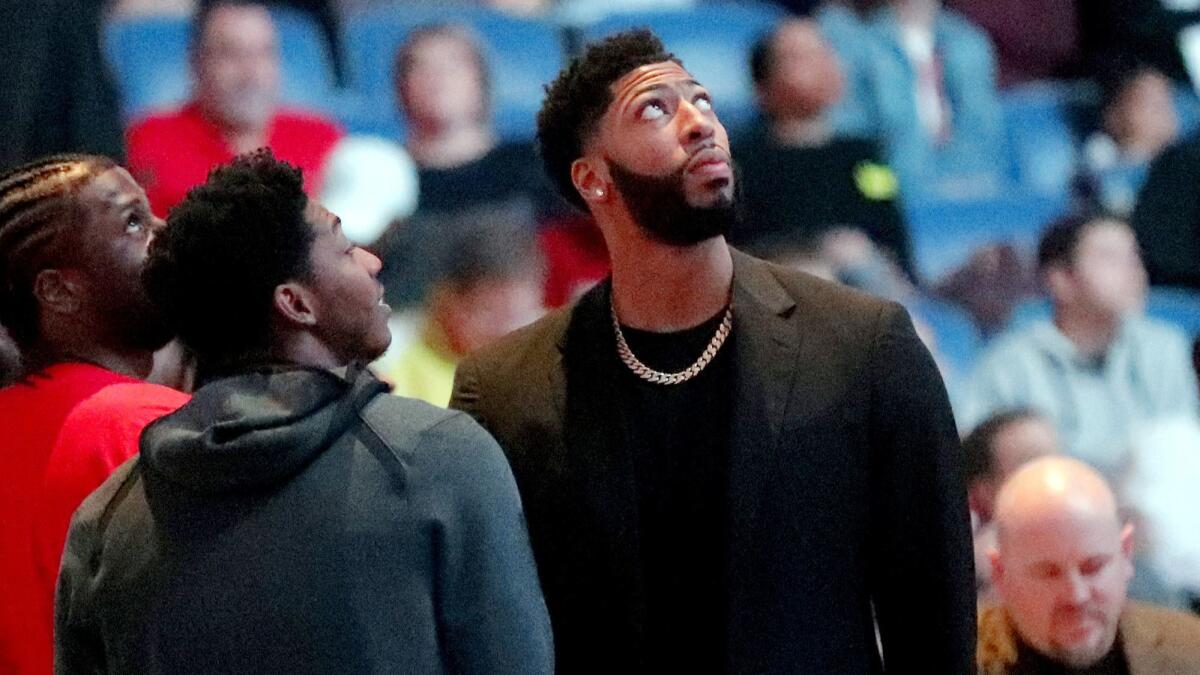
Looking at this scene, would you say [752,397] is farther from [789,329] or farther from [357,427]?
[357,427]

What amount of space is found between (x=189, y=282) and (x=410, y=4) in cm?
291

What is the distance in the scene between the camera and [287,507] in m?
1.40

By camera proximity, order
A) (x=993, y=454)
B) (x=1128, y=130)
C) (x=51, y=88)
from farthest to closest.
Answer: (x=1128, y=130)
(x=993, y=454)
(x=51, y=88)

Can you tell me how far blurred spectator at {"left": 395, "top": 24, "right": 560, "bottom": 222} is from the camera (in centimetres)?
397

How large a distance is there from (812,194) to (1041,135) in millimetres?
1002

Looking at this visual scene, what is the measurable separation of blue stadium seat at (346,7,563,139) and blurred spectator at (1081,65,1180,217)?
1.61 m

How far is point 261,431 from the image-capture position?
53.9 inches

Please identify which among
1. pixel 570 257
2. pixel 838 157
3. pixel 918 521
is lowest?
pixel 570 257

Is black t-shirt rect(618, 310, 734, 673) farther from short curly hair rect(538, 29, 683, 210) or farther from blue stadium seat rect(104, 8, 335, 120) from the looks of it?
blue stadium seat rect(104, 8, 335, 120)

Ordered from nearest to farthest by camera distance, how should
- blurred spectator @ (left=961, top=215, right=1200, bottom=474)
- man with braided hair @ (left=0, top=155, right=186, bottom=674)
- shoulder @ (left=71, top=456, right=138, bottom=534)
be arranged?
shoulder @ (left=71, top=456, right=138, bottom=534) < man with braided hair @ (left=0, top=155, right=186, bottom=674) < blurred spectator @ (left=961, top=215, right=1200, bottom=474)

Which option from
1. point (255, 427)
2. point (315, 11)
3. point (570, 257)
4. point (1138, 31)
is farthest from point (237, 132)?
point (1138, 31)

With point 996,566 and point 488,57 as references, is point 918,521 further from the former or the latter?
point 488,57

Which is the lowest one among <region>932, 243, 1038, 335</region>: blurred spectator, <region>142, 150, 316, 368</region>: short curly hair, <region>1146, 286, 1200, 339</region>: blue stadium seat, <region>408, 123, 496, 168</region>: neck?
<region>1146, 286, 1200, 339</region>: blue stadium seat

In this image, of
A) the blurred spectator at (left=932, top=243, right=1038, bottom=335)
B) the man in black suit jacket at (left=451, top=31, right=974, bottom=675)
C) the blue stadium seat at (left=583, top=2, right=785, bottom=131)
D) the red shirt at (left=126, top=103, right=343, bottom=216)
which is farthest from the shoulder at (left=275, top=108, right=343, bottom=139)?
the man in black suit jacket at (left=451, top=31, right=974, bottom=675)
